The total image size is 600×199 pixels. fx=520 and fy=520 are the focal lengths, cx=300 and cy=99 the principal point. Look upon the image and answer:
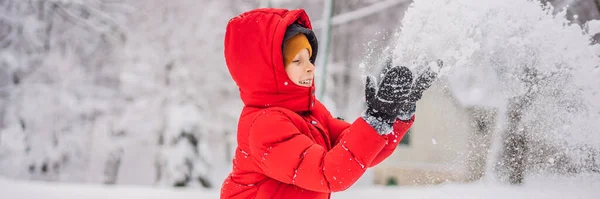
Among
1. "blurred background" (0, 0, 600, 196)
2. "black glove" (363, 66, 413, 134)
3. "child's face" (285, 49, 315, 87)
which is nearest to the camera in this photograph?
"black glove" (363, 66, 413, 134)

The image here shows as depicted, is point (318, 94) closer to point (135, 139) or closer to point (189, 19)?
point (189, 19)

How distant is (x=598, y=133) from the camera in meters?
1.83

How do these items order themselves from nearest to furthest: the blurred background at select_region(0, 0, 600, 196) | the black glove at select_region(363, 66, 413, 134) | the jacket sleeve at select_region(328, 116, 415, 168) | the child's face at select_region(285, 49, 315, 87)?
1. the black glove at select_region(363, 66, 413, 134)
2. the jacket sleeve at select_region(328, 116, 415, 168)
3. the child's face at select_region(285, 49, 315, 87)
4. the blurred background at select_region(0, 0, 600, 196)

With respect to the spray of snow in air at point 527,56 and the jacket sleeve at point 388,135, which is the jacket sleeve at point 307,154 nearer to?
the jacket sleeve at point 388,135

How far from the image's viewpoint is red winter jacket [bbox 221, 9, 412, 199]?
1.54 m

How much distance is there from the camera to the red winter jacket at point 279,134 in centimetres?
154

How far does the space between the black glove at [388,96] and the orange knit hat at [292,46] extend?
1.40 ft

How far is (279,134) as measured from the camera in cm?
165

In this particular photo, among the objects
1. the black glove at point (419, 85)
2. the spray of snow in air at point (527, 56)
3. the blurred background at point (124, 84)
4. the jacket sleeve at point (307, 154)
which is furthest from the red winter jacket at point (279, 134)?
the blurred background at point (124, 84)

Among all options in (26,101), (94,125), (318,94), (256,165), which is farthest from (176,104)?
(256,165)

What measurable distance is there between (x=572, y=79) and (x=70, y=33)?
1024 cm

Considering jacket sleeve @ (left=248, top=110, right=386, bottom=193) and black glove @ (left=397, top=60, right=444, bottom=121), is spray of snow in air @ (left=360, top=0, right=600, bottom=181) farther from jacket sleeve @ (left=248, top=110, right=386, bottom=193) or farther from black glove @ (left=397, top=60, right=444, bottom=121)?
jacket sleeve @ (left=248, top=110, right=386, bottom=193)

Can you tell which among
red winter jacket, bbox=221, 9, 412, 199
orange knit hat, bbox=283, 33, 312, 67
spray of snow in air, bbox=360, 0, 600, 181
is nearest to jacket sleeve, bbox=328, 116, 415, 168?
red winter jacket, bbox=221, 9, 412, 199

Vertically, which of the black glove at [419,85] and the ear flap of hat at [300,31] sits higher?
the ear flap of hat at [300,31]
